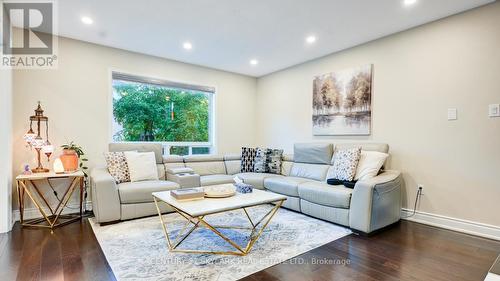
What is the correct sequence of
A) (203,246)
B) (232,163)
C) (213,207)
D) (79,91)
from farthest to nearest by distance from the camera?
(232,163) → (79,91) → (203,246) → (213,207)

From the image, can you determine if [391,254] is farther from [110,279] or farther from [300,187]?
[110,279]

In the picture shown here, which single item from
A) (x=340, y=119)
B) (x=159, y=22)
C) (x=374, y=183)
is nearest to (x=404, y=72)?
(x=340, y=119)

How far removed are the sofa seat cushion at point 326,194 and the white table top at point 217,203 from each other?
855 millimetres

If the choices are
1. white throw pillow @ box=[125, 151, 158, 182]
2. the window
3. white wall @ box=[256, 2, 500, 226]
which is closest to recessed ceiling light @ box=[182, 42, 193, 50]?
the window

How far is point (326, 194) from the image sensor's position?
310 cm

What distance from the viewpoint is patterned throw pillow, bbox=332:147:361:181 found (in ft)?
10.9

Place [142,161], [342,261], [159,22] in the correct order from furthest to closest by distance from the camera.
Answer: [142,161]
[159,22]
[342,261]

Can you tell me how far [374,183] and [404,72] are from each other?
168cm

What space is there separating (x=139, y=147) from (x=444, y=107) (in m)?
4.14

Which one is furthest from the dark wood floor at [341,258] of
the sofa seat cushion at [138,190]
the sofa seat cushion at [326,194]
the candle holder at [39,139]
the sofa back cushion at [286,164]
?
the sofa back cushion at [286,164]

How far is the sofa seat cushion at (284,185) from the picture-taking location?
11.7 feet

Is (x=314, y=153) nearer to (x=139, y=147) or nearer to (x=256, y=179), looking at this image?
(x=256, y=179)

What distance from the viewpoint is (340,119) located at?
13.5 ft

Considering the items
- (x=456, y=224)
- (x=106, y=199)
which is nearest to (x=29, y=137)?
(x=106, y=199)
